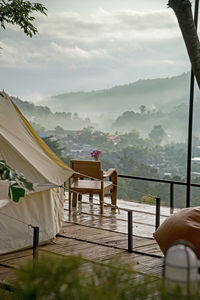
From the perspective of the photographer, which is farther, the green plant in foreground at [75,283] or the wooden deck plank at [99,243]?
the wooden deck plank at [99,243]

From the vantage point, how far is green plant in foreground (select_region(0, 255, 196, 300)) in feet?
4.17

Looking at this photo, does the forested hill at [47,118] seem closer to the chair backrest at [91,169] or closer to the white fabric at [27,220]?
the chair backrest at [91,169]

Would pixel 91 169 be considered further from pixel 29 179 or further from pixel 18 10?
pixel 18 10

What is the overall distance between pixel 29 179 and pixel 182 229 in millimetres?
1531

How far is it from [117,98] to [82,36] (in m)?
2.67

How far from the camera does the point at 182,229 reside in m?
3.93

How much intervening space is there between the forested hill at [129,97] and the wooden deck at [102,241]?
10.5 meters

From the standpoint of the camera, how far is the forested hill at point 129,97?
1695 centimetres

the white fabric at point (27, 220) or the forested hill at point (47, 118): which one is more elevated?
the forested hill at point (47, 118)

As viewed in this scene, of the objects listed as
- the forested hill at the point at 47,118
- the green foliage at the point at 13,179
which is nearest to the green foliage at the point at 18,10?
the green foliage at the point at 13,179

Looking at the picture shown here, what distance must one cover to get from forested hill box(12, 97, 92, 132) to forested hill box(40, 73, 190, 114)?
284 mm

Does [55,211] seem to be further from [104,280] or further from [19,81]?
[19,81]

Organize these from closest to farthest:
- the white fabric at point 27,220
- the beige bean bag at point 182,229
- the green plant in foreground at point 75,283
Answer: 1. the green plant in foreground at point 75,283
2. the beige bean bag at point 182,229
3. the white fabric at point 27,220

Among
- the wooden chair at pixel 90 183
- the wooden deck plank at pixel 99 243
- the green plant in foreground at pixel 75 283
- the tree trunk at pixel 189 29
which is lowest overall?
the wooden deck plank at pixel 99 243
